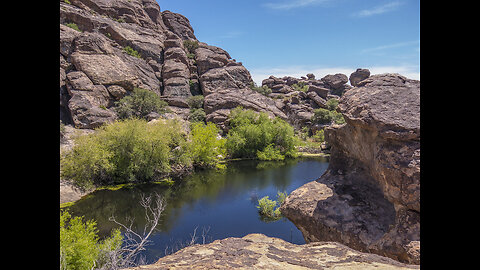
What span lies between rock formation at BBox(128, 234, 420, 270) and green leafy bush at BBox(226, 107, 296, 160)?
28.3m

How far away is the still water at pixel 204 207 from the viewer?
1333 centimetres

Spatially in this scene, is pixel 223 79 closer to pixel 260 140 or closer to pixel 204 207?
pixel 260 140

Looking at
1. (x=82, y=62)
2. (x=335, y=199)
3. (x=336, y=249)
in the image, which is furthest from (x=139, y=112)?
(x=336, y=249)

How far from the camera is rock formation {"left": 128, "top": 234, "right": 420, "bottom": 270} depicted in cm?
236

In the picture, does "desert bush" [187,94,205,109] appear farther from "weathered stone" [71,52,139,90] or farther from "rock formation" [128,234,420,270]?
"rock formation" [128,234,420,270]

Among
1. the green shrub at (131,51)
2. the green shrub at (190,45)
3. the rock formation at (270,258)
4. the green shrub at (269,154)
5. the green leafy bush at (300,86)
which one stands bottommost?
the green shrub at (269,154)

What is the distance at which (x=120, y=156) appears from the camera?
2016 centimetres

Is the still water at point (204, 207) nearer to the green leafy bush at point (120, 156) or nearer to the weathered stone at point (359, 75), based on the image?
the green leafy bush at point (120, 156)

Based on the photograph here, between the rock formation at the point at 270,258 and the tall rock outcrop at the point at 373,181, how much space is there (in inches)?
100

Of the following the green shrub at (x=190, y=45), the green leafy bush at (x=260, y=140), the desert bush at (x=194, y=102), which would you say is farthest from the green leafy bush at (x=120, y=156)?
the green shrub at (x=190, y=45)

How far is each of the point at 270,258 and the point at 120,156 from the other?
20.0 m
